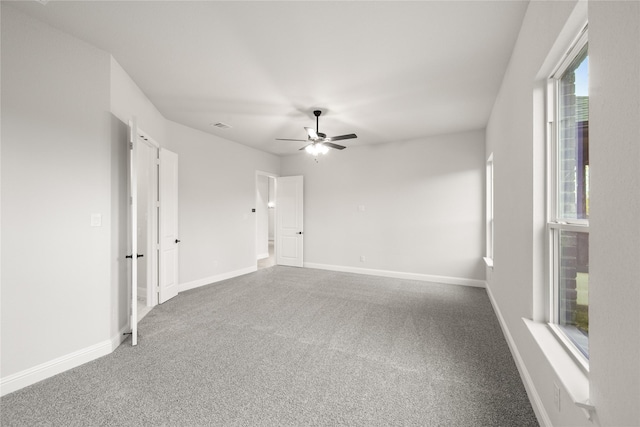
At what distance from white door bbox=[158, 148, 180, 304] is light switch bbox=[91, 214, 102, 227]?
1.42m

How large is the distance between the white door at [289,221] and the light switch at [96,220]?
13.9ft

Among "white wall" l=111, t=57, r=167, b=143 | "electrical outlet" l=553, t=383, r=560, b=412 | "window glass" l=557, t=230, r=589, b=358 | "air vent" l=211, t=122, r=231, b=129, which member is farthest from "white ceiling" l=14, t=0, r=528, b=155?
"electrical outlet" l=553, t=383, r=560, b=412

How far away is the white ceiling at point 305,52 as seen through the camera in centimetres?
198

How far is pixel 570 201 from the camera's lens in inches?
63.1

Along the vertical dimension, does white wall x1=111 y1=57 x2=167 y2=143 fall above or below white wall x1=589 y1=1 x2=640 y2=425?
above

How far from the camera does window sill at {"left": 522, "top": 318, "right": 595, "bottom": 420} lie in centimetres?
111

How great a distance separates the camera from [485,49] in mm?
2412

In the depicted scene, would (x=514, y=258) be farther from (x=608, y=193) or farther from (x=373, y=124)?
(x=373, y=124)

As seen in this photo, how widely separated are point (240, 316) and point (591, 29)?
373 cm

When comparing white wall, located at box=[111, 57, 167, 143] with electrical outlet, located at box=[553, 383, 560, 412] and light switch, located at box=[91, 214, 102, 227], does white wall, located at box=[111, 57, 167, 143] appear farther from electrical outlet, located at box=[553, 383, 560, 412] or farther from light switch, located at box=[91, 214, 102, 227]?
electrical outlet, located at box=[553, 383, 560, 412]

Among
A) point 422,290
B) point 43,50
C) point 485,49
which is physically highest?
point 485,49

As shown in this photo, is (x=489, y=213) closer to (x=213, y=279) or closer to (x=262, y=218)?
(x=213, y=279)

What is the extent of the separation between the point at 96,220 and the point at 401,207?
15.6 ft

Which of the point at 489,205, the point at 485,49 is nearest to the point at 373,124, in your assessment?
the point at 485,49
